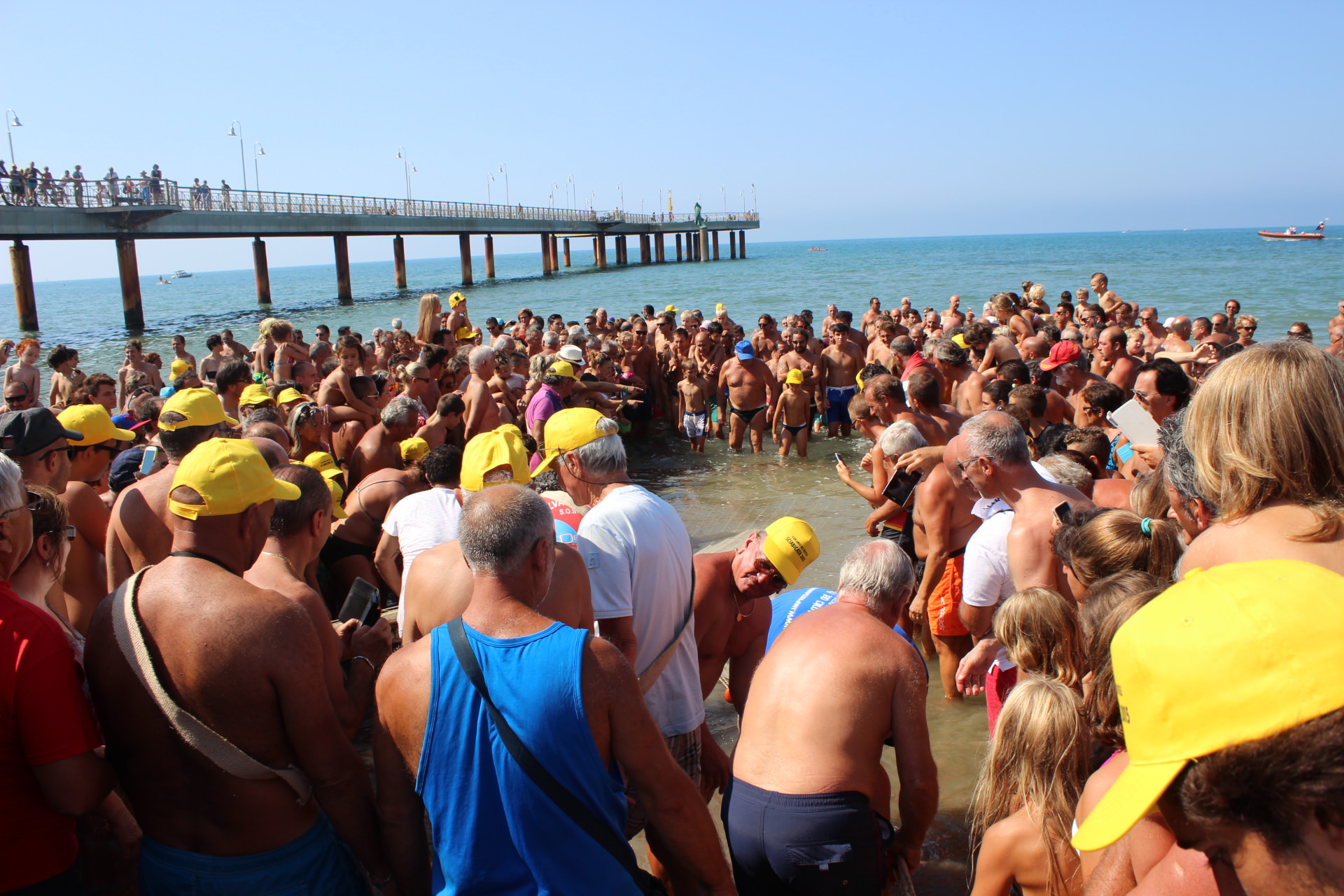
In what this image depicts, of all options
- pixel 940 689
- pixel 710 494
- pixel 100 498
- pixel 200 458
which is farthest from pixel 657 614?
pixel 710 494

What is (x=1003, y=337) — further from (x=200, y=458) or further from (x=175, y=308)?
(x=175, y=308)

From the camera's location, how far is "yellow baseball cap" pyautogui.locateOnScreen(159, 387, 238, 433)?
150 inches

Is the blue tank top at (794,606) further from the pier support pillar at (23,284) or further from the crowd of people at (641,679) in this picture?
the pier support pillar at (23,284)

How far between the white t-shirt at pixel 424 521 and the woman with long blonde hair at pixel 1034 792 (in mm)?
2506

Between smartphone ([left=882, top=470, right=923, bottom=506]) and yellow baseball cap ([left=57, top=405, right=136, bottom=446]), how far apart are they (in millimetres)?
4145

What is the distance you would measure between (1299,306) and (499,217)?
138 ft

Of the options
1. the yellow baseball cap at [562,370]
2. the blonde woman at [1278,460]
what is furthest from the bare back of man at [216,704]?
the yellow baseball cap at [562,370]

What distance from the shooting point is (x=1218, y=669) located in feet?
3.08

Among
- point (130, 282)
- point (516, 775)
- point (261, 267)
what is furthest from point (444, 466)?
point (261, 267)

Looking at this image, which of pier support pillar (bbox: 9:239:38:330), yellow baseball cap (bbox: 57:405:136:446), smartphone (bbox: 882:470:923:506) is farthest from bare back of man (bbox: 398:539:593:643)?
pier support pillar (bbox: 9:239:38:330)

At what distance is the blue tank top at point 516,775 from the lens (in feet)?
5.88

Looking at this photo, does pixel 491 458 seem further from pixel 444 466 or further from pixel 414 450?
pixel 414 450

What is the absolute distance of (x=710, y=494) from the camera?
30.6 ft

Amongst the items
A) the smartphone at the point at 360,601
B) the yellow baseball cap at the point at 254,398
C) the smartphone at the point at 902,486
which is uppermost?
the yellow baseball cap at the point at 254,398
